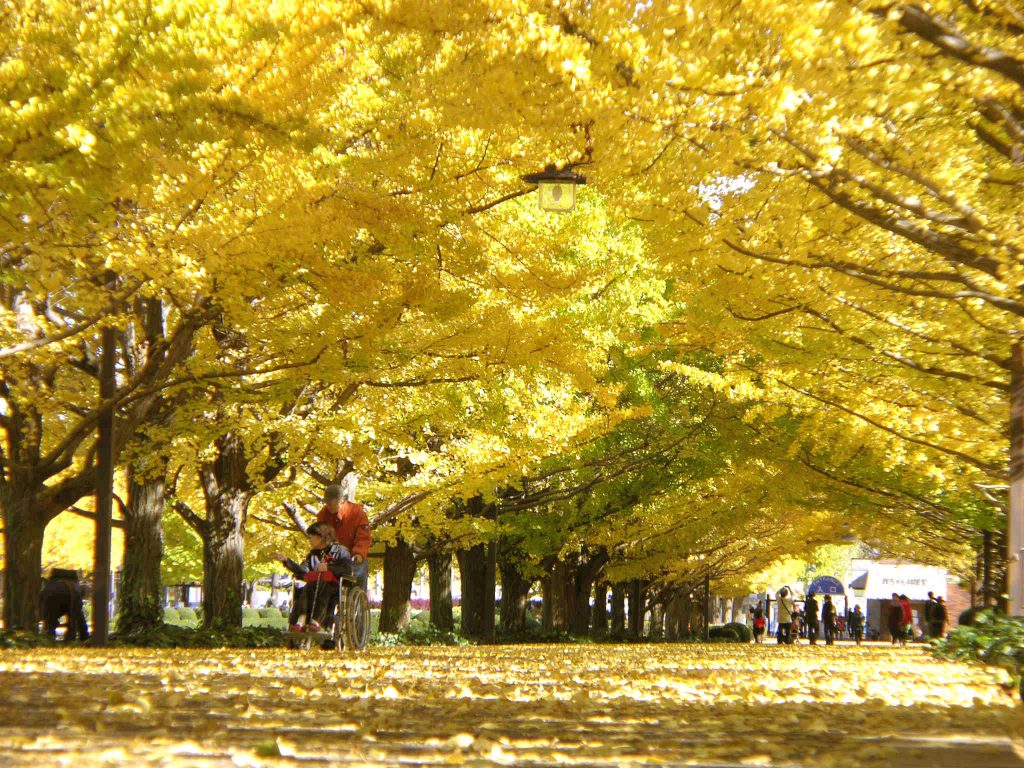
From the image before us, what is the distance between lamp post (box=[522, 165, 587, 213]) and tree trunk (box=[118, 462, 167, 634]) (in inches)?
329

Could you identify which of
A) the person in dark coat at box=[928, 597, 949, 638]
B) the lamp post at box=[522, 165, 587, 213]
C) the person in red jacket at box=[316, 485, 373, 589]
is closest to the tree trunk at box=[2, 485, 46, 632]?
the person in red jacket at box=[316, 485, 373, 589]

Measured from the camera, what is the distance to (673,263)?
12570 millimetres

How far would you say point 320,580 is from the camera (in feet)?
40.8

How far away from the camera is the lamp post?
38.4 ft

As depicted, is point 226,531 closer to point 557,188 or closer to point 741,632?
point 557,188

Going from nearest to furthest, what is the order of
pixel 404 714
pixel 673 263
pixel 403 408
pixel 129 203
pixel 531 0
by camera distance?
pixel 404 714 → pixel 531 0 → pixel 673 263 → pixel 129 203 → pixel 403 408

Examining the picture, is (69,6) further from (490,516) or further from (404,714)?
(490,516)

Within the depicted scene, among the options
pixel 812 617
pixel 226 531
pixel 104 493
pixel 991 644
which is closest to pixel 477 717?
pixel 991 644

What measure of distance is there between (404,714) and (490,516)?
18.0m

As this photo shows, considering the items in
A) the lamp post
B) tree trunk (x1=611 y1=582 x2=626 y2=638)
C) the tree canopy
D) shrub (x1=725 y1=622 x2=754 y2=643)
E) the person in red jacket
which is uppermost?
the lamp post

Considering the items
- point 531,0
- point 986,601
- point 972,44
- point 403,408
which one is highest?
point 531,0

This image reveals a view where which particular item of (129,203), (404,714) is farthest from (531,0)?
(129,203)

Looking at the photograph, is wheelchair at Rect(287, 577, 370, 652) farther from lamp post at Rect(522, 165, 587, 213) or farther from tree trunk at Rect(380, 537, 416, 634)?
tree trunk at Rect(380, 537, 416, 634)

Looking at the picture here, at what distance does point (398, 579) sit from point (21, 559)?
10.0 metres
